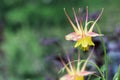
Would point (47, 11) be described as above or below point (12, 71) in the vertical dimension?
above

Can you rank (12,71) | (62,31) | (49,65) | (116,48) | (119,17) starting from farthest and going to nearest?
(62,31) → (119,17) → (12,71) → (49,65) → (116,48)

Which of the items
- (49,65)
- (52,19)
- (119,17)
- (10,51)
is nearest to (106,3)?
(52,19)

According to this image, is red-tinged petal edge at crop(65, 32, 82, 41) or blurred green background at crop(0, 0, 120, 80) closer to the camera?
red-tinged petal edge at crop(65, 32, 82, 41)

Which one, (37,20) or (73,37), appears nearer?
(73,37)

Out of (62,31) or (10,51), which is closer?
(10,51)

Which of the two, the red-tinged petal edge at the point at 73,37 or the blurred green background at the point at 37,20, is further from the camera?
the blurred green background at the point at 37,20

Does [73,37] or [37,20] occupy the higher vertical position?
[37,20]

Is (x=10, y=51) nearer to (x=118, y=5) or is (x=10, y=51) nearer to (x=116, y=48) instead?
(x=116, y=48)

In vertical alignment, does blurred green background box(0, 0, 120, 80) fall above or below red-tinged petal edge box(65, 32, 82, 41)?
above

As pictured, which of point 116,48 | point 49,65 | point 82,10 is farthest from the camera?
point 49,65
